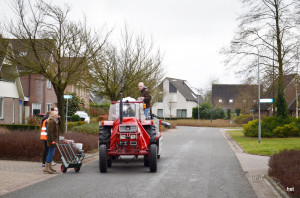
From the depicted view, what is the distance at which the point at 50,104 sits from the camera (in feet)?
126

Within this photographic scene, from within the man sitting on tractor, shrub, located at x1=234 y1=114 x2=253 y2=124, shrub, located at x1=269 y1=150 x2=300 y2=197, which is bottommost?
shrub, located at x1=269 y1=150 x2=300 y2=197

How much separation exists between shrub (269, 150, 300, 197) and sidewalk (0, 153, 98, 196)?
228 inches

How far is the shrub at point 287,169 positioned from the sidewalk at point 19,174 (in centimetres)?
579

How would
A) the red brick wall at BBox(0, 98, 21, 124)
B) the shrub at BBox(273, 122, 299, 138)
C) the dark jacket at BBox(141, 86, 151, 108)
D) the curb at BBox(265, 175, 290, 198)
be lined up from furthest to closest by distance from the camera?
1. the red brick wall at BBox(0, 98, 21, 124)
2. the shrub at BBox(273, 122, 299, 138)
3. the dark jacket at BBox(141, 86, 151, 108)
4. the curb at BBox(265, 175, 290, 198)

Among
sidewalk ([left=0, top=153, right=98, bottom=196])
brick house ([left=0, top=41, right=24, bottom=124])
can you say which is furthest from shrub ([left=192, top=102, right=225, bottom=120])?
sidewalk ([left=0, top=153, right=98, bottom=196])

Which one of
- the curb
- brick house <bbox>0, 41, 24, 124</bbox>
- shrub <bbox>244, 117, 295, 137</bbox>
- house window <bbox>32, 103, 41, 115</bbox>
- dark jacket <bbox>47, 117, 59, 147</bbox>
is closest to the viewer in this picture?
the curb

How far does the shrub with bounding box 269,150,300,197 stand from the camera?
773 cm

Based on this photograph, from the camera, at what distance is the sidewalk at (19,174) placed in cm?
892

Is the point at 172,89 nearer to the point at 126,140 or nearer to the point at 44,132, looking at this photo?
the point at 44,132

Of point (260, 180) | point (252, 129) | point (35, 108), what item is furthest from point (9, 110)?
point (260, 180)

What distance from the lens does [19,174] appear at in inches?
416

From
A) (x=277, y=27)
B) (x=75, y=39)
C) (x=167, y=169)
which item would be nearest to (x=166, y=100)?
(x=277, y=27)

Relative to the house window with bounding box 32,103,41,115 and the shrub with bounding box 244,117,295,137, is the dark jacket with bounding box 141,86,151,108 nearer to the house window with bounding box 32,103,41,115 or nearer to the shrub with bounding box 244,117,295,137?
the shrub with bounding box 244,117,295,137

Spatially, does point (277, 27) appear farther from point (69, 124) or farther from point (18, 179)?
point (18, 179)
